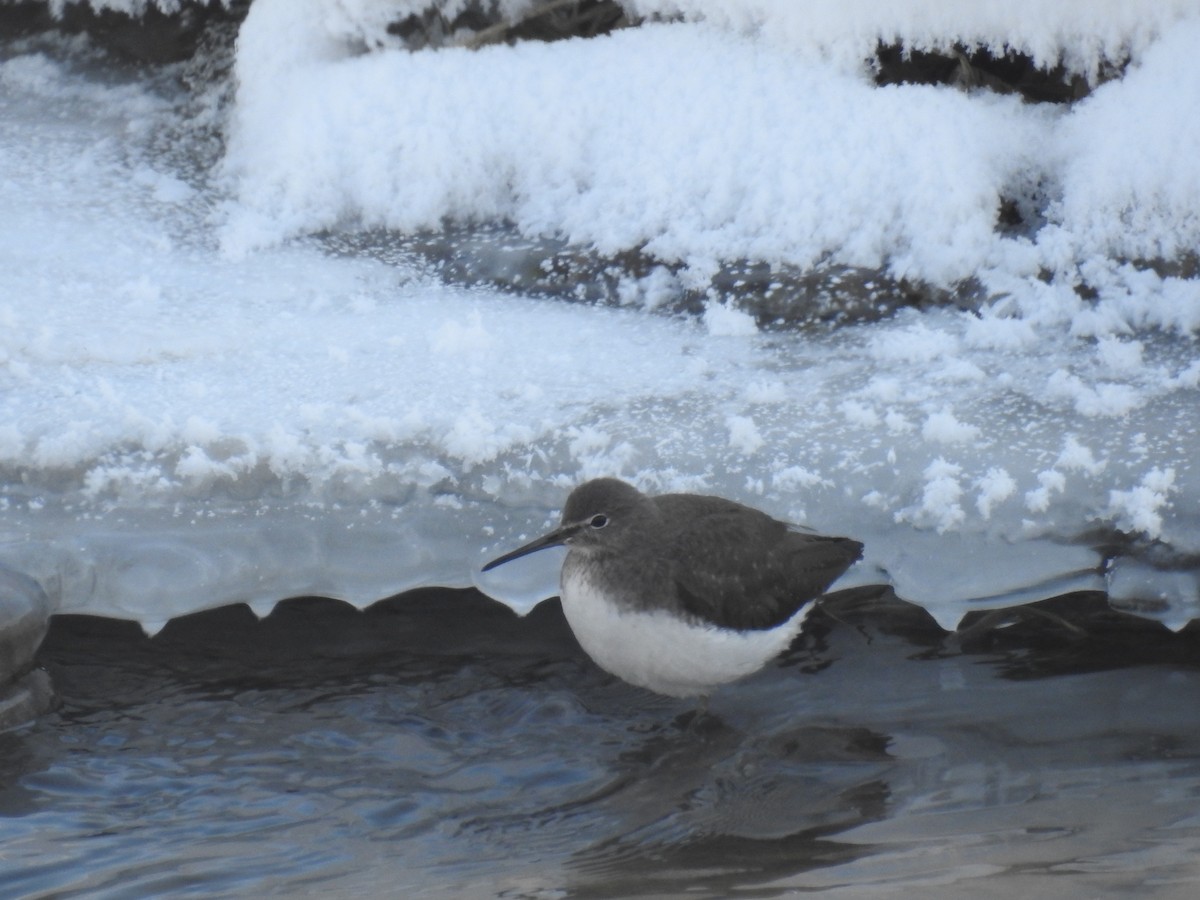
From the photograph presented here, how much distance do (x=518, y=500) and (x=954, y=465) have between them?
967mm

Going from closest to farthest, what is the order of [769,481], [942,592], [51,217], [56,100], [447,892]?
[447,892] → [942,592] → [769,481] → [51,217] → [56,100]

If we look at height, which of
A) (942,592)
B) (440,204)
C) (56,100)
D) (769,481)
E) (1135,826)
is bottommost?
(1135,826)

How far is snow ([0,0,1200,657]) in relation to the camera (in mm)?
3113

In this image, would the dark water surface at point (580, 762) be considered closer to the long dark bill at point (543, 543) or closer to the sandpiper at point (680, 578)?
the sandpiper at point (680, 578)

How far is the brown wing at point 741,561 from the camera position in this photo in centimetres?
312

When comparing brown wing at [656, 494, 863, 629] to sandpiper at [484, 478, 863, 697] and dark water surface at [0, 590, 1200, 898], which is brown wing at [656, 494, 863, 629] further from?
dark water surface at [0, 590, 1200, 898]

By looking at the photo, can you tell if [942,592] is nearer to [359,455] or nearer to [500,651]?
[500,651]

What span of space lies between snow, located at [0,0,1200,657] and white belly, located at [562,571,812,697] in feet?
0.62

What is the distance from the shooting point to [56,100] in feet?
16.0

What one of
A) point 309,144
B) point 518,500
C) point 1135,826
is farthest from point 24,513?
point 1135,826

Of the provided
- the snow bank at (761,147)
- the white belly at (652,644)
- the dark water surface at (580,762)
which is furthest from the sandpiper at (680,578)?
the snow bank at (761,147)

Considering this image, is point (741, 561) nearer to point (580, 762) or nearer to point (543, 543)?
point (543, 543)

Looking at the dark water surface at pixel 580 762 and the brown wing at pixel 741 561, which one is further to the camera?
the brown wing at pixel 741 561

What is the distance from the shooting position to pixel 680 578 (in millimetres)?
3115
